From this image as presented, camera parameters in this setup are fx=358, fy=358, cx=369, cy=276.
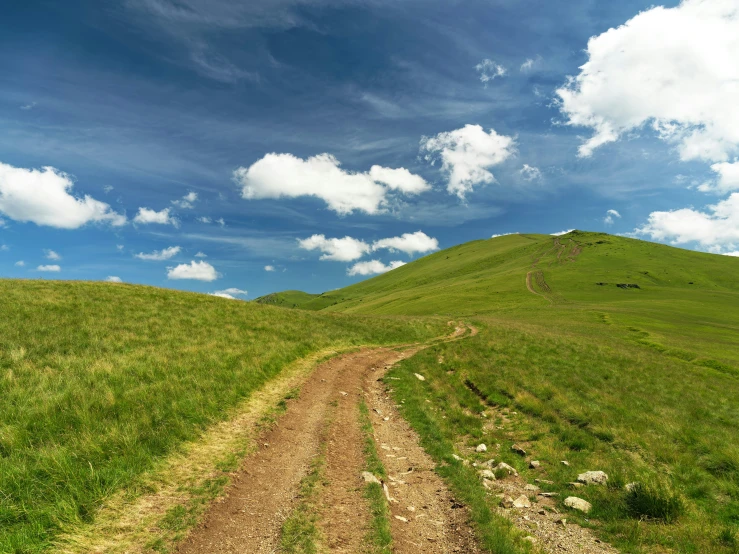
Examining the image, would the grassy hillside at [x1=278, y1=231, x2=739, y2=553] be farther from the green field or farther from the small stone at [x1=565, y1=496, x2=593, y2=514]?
the small stone at [x1=565, y1=496, x2=593, y2=514]

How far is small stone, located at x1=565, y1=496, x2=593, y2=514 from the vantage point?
30.9 feet

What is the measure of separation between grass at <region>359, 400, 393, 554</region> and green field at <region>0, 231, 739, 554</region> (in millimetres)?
2030

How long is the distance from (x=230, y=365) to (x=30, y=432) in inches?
321

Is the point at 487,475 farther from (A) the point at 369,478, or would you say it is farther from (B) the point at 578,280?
(B) the point at 578,280

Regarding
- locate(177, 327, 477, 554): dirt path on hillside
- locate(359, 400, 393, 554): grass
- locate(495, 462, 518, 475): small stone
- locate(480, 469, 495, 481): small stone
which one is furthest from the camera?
locate(495, 462, 518, 475): small stone

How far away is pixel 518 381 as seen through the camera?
71.4ft

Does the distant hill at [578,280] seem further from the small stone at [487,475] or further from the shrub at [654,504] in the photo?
the shrub at [654,504]

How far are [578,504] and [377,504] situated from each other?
5528 millimetres

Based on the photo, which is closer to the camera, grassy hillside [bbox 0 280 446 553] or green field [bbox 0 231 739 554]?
grassy hillside [bbox 0 280 446 553]

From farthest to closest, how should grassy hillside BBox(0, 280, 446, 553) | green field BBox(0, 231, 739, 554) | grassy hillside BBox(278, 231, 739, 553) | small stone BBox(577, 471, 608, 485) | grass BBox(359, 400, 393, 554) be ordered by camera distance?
small stone BBox(577, 471, 608, 485) < grassy hillside BBox(278, 231, 739, 553) < green field BBox(0, 231, 739, 554) < grassy hillside BBox(0, 280, 446, 553) < grass BBox(359, 400, 393, 554)

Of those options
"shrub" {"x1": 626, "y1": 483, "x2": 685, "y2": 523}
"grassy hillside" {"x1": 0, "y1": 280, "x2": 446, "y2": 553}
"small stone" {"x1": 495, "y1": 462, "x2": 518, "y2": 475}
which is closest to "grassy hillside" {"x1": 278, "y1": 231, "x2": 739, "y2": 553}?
"shrub" {"x1": 626, "y1": 483, "x2": 685, "y2": 523}

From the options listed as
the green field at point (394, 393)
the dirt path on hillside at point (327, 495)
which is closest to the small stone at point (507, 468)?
the green field at point (394, 393)

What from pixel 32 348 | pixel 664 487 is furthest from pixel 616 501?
pixel 32 348

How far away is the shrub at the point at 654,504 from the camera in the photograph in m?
8.99
